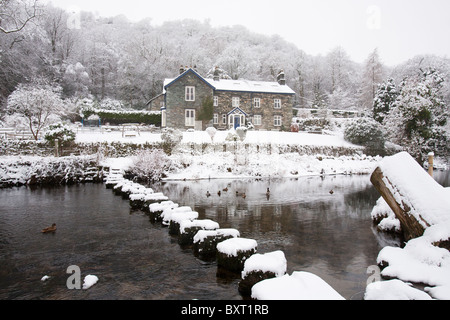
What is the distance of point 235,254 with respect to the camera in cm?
564

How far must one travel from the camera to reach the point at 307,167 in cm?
2538

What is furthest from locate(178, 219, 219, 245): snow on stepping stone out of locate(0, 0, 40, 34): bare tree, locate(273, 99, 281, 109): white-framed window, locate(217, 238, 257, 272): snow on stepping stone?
locate(273, 99, 281, 109): white-framed window

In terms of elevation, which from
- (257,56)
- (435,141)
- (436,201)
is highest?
(257,56)

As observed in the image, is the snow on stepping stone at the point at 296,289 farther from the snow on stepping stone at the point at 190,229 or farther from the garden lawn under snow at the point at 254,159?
the garden lawn under snow at the point at 254,159

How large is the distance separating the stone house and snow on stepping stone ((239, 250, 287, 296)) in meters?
31.9

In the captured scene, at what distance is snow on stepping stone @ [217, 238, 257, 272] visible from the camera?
18.5 ft

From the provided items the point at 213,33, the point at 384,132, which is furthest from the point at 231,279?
the point at 213,33

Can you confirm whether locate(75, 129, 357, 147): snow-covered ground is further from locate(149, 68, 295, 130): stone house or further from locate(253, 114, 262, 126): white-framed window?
locate(253, 114, 262, 126): white-framed window

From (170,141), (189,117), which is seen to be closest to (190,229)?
(170,141)

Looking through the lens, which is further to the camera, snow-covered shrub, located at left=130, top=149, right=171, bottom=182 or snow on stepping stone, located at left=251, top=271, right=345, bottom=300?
snow-covered shrub, located at left=130, top=149, right=171, bottom=182

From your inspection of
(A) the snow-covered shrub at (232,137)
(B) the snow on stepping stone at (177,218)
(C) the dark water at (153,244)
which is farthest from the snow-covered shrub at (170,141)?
(B) the snow on stepping stone at (177,218)

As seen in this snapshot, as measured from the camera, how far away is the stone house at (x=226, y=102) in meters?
35.5
